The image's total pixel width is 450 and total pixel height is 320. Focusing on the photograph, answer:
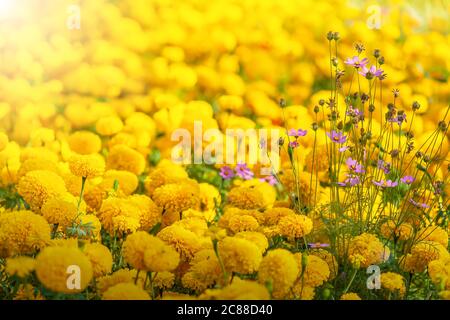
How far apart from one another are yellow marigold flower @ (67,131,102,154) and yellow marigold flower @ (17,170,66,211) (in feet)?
2.36

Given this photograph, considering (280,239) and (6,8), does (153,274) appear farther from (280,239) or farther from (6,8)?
(6,8)

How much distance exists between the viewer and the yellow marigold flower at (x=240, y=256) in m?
1.71

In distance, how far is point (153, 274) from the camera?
1.92 m

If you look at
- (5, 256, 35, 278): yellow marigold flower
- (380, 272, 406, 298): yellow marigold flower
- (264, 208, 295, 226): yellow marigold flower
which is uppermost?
(264, 208, 295, 226): yellow marigold flower

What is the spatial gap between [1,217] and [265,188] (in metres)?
0.91

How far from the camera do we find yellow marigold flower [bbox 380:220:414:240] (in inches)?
79.7

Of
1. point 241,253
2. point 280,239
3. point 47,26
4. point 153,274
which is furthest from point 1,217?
point 47,26

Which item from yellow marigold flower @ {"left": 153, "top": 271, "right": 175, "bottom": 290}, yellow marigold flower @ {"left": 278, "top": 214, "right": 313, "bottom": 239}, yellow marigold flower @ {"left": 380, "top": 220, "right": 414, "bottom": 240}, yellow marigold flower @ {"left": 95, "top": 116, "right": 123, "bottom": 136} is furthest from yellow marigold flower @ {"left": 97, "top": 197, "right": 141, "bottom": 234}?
yellow marigold flower @ {"left": 95, "top": 116, "right": 123, "bottom": 136}

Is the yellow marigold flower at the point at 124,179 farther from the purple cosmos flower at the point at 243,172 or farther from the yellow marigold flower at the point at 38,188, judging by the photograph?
the purple cosmos flower at the point at 243,172

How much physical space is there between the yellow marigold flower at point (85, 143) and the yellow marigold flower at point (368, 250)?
1.17 metres

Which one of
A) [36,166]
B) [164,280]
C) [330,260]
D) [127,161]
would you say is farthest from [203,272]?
[127,161]

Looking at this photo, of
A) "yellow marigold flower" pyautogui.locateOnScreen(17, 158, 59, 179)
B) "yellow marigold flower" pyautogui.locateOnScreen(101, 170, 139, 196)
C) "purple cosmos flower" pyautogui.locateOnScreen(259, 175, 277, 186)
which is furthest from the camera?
"purple cosmos flower" pyautogui.locateOnScreen(259, 175, 277, 186)

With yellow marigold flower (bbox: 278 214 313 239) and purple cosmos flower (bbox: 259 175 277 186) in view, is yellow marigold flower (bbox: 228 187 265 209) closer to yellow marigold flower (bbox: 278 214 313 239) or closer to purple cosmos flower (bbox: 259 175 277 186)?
yellow marigold flower (bbox: 278 214 313 239)
